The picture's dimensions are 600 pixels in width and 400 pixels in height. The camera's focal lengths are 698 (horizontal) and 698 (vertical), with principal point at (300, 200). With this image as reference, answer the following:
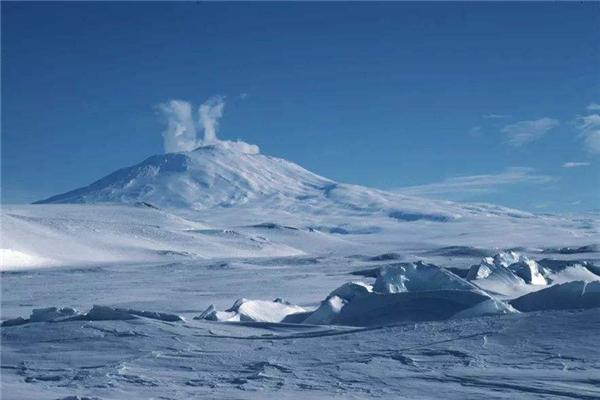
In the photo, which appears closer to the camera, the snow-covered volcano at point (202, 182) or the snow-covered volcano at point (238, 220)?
the snow-covered volcano at point (238, 220)

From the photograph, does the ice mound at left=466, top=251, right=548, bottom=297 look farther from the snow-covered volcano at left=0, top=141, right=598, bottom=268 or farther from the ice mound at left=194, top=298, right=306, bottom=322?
the snow-covered volcano at left=0, top=141, right=598, bottom=268

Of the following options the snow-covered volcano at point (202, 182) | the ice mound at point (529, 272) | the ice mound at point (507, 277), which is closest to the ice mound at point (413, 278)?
the ice mound at point (507, 277)

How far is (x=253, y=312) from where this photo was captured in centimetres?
1166

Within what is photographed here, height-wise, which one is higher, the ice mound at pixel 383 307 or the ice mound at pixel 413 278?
the ice mound at pixel 413 278

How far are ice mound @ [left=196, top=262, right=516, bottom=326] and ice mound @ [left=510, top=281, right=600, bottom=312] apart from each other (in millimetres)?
745

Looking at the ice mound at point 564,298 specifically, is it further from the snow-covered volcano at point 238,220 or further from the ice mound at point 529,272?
the snow-covered volcano at point 238,220

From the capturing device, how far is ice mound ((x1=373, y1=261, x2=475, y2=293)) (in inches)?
501

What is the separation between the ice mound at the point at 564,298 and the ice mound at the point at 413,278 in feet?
5.90

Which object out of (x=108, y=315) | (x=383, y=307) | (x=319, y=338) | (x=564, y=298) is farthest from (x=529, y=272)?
(x=108, y=315)

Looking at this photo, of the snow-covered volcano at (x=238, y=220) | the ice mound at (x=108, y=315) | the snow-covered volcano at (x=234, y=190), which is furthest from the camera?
the snow-covered volcano at (x=234, y=190)

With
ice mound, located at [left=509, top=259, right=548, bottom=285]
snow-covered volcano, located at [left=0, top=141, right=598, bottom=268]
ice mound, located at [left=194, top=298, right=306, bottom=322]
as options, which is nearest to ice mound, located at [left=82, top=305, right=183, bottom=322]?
ice mound, located at [left=194, top=298, right=306, bottom=322]

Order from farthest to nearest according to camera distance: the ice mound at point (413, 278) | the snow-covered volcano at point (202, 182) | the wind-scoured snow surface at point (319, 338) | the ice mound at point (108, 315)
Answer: the snow-covered volcano at point (202, 182) → the ice mound at point (413, 278) → the ice mound at point (108, 315) → the wind-scoured snow surface at point (319, 338)

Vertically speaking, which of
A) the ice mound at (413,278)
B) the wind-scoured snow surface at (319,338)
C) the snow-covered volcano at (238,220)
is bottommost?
the wind-scoured snow surface at (319,338)

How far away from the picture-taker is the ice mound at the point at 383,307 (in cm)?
1034
